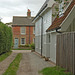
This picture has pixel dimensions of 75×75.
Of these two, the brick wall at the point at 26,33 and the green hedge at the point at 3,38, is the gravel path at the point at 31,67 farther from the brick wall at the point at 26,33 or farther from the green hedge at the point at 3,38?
the brick wall at the point at 26,33

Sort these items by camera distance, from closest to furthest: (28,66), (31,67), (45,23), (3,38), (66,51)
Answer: (66,51), (31,67), (28,66), (45,23), (3,38)

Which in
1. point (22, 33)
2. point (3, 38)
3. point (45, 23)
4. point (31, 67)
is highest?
point (22, 33)

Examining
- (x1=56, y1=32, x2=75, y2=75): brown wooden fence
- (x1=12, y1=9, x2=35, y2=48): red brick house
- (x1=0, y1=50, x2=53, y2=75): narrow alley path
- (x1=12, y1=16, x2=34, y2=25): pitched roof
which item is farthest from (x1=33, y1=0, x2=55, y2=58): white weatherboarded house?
(x1=12, y1=16, x2=34, y2=25): pitched roof

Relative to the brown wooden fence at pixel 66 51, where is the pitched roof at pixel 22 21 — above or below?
above

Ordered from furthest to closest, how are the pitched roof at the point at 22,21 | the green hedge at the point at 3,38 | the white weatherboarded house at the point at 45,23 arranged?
the pitched roof at the point at 22,21
the green hedge at the point at 3,38
the white weatherboarded house at the point at 45,23

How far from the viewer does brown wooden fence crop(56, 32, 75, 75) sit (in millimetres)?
8336

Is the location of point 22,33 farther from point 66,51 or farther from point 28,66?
point 66,51

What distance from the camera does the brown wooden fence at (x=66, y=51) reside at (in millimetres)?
8336

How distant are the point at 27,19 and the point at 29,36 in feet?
15.4

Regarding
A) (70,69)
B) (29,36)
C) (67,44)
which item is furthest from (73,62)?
(29,36)

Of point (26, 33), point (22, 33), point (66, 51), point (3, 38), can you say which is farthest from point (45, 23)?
point (22, 33)

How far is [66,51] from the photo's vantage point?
9.28m

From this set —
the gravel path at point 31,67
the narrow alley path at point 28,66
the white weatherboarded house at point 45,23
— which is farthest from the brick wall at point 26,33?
the gravel path at point 31,67

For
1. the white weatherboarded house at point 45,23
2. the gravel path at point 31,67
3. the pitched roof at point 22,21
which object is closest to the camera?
the gravel path at point 31,67
